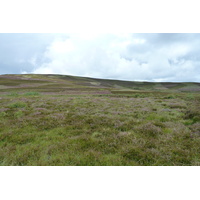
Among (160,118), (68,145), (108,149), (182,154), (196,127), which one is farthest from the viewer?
(160,118)

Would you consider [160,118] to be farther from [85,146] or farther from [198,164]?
[85,146]

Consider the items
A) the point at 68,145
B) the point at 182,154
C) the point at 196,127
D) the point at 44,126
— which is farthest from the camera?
the point at 44,126

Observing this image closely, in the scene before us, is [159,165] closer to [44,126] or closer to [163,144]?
[163,144]

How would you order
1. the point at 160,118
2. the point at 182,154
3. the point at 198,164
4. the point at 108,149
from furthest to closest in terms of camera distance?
the point at 160,118 < the point at 108,149 < the point at 182,154 < the point at 198,164

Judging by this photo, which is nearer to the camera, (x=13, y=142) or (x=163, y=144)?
(x=163, y=144)

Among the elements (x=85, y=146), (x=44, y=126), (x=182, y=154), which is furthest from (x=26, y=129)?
(x=182, y=154)

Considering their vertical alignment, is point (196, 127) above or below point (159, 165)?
above

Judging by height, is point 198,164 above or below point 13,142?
above

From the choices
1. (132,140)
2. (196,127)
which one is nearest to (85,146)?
(132,140)

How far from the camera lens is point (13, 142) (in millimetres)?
5305

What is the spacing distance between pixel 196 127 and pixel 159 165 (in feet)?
14.7

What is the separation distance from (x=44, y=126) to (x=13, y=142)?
193cm

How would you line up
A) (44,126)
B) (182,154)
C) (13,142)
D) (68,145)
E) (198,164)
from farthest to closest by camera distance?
(44,126) → (13,142) → (68,145) → (182,154) → (198,164)

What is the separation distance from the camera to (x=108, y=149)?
4648 millimetres
